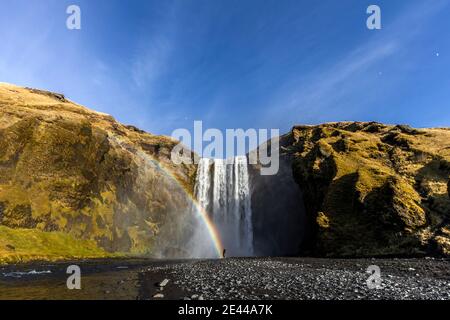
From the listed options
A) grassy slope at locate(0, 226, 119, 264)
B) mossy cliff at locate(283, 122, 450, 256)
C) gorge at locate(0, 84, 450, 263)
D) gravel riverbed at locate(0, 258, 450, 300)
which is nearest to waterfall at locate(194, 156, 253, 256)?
gorge at locate(0, 84, 450, 263)

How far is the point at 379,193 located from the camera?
4894 cm

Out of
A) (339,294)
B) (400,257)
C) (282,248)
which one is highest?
(339,294)

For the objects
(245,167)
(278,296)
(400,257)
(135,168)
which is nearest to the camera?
(278,296)

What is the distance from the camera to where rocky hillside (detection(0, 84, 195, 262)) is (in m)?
51.3

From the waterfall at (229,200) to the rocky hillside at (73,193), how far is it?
28.7 feet

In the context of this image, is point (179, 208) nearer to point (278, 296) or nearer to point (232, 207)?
point (232, 207)

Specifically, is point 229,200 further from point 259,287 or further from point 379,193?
point 259,287

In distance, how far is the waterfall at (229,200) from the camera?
85188 millimetres

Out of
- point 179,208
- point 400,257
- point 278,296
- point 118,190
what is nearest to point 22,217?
point 118,190

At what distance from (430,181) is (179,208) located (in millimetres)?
54744

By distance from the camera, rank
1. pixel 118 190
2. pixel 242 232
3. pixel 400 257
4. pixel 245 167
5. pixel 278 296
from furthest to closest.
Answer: pixel 245 167 → pixel 242 232 → pixel 118 190 → pixel 400 257 → pixel 278 296

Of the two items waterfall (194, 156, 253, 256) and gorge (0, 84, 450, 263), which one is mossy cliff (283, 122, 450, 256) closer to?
gorge (0, 84, 450, 263)

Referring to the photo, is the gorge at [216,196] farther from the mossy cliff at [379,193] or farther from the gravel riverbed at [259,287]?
the gravel riverbed at [259,287]

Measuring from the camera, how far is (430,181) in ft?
167
